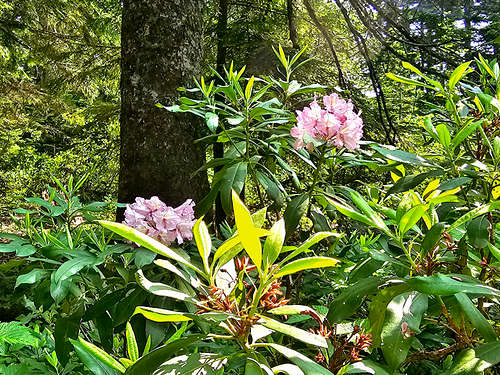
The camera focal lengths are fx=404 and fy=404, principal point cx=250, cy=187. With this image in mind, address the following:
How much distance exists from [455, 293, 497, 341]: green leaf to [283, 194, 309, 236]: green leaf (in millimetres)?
523

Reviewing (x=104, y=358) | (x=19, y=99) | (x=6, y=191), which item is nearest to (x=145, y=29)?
(x=104, y=358)

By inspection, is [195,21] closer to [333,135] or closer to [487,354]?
[333,135]

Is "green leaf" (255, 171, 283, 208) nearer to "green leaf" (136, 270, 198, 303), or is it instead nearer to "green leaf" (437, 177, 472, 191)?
"green leaf" (437, 177, 472, 191)

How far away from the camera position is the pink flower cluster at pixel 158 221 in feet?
3.58

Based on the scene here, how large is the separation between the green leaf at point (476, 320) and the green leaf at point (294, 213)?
52cm

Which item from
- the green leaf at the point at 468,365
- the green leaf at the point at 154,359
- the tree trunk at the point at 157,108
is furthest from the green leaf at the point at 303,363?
the tree trunk at the point at 157,108

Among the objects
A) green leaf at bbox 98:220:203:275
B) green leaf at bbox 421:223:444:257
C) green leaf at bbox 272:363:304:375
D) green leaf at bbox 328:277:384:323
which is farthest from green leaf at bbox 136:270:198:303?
green leaf at bbox 421:223:444:257

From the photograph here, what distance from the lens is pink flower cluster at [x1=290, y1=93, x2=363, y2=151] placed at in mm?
1156

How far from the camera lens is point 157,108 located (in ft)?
5.93

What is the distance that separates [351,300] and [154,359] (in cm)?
35

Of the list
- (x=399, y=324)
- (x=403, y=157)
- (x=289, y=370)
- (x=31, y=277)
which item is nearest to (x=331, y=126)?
(x=403, y=157)

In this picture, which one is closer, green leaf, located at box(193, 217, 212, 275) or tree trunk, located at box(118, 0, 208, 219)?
green leaf, located at box(193, 217, 212, 275)

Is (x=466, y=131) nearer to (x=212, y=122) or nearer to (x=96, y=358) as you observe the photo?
(x=212, y=122)

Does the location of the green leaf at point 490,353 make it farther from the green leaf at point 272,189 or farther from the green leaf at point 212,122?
the green leaf at point 212,122
